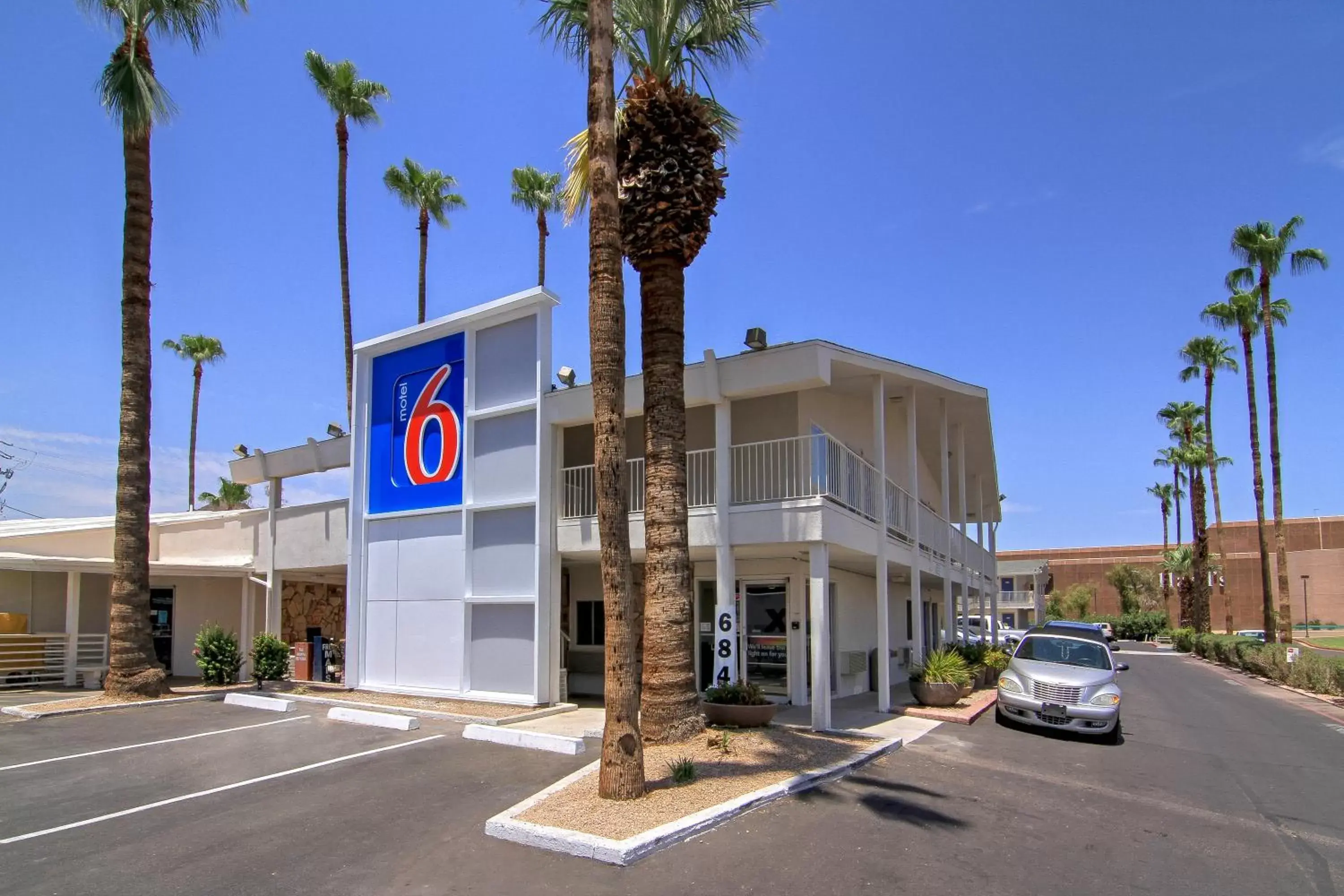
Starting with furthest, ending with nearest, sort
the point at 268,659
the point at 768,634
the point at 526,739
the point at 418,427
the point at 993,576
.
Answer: the point at 993,576 < the point at 268,659 < the point at 418,427 < the point at 768,634 < the point at 526,739

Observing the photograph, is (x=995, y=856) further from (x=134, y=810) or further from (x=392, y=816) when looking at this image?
(x=134, y=810)

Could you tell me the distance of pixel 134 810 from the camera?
332 inches

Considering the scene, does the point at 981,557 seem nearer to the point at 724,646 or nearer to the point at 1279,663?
the point at 1279,663

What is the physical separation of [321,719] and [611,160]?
10.0 metres

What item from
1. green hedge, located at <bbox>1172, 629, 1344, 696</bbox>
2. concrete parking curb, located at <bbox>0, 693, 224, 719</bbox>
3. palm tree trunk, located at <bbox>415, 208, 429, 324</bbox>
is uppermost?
palm tree trunk, located at <bbox>415, 208, 429, 324</bbox>

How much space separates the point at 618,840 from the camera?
682 cm

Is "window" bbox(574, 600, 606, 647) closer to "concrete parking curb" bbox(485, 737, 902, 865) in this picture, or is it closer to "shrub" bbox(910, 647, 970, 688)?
"shrub" bbox(910, 647, 970, 688)

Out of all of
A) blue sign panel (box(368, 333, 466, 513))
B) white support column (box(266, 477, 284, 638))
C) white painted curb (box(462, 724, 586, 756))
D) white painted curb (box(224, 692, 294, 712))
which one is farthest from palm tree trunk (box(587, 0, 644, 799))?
white support column (box(266, 477, 284, 638))

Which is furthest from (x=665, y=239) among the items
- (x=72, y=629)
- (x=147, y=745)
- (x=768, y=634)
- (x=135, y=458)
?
(x=72, y=629)

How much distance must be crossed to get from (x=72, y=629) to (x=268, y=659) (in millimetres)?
4681

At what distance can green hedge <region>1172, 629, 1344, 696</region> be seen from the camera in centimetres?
2162

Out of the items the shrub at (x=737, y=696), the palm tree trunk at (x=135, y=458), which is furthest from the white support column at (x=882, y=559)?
the palm tree trunk at (x=135, y=458)

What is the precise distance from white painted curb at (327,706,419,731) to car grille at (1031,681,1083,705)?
9.27 meters

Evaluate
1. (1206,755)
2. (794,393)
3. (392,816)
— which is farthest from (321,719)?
(1206,755)
